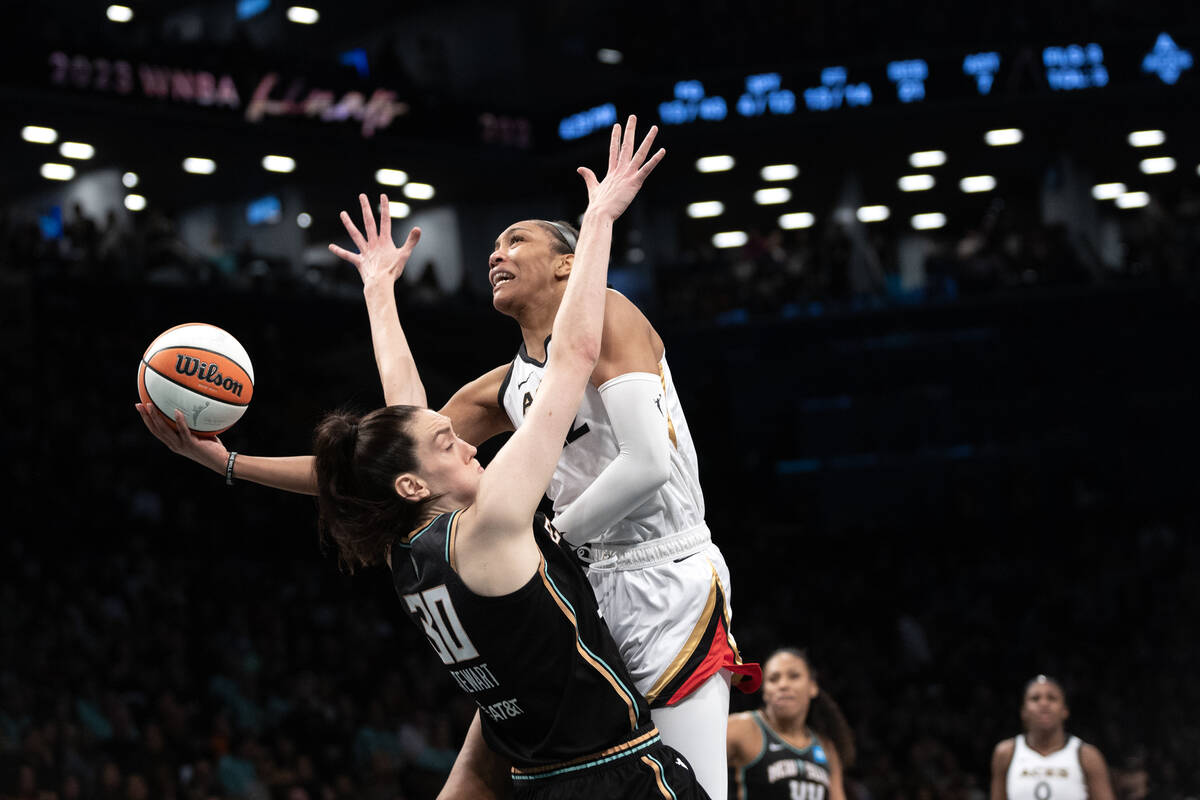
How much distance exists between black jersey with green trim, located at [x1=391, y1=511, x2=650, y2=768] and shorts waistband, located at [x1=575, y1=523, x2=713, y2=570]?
1.82 ft

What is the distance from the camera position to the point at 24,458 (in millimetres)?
14383

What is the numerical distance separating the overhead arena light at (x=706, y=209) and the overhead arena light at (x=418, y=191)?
495 centimetres

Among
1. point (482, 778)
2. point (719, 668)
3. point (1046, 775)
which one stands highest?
point (719, 668)

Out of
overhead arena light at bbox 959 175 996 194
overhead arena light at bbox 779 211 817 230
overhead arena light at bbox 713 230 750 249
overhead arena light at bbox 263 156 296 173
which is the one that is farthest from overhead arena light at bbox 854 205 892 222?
overhead arena light at bbox 263 156 296 173

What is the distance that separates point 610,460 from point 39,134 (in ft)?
61.9

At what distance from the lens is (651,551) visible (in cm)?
383

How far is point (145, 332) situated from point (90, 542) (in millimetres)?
3946

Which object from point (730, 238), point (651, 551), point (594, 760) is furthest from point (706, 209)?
point (594, 760)

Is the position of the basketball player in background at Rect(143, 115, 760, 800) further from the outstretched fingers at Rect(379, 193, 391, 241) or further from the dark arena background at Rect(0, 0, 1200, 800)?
the dark arena background at Rect(0, 0, 1200, 800)

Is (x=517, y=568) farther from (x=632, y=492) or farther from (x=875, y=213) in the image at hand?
(x=875, y=213)

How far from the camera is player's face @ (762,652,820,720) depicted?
7.29 m

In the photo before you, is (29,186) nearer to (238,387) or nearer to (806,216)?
(806,216)

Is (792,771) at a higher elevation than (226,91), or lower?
lower

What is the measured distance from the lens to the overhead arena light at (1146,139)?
78.1 feet
